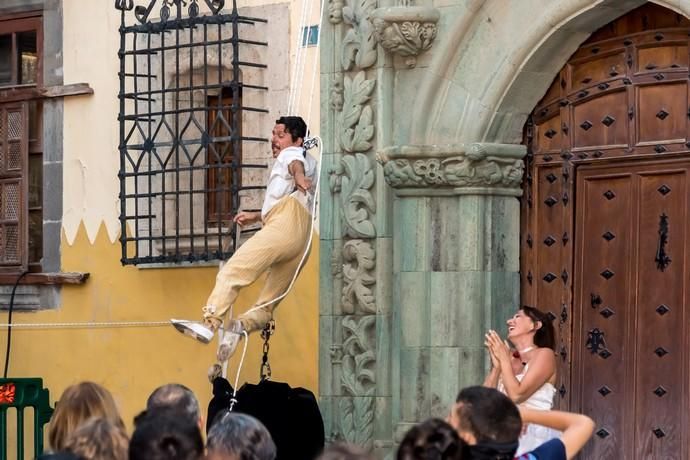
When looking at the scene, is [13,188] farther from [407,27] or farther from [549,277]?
[549,277]

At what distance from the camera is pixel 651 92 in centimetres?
1163

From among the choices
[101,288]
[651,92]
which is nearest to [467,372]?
[651,92]

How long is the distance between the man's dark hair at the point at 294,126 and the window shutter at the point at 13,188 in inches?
138

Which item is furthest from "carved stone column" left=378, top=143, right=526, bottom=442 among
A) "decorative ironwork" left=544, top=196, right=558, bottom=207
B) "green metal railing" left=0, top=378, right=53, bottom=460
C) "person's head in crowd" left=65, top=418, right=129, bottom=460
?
"person's head in crowd" left=65, top=418, right=129, bottom=460

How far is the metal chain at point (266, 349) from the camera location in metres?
12.3

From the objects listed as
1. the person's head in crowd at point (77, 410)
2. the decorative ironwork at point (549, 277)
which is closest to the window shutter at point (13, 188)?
the decorative ironwork at point (549, 277)

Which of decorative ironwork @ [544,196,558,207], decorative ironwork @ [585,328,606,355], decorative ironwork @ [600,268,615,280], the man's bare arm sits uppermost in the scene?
the man's bare arm

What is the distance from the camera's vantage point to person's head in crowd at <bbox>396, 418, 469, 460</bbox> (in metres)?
6.64

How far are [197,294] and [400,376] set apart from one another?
191 cm

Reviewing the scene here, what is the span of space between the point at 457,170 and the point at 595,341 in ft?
4.22

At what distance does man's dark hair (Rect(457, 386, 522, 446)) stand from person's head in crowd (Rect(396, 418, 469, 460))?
421 mm

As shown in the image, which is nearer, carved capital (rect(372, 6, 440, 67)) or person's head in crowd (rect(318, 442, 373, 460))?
person's head in crowd (rect(318, 442, 373, 460))

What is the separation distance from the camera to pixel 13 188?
49.1 ft

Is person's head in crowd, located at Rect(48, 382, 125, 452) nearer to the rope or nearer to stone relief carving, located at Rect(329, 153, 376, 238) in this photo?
stone relief carving, located at Rect(329, 153, 376, 238)
